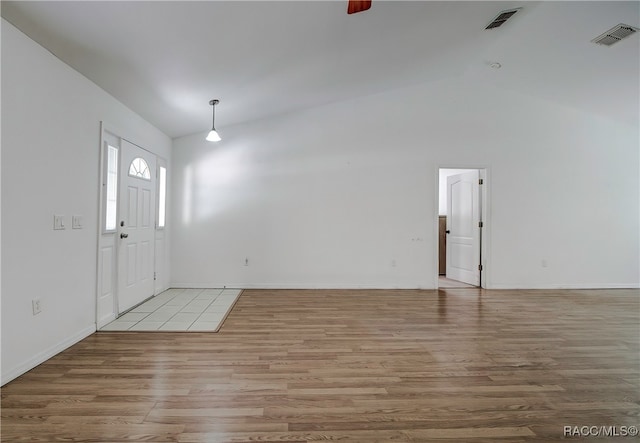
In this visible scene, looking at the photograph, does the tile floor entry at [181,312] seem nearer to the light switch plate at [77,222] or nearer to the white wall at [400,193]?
the white wall at [400,193]

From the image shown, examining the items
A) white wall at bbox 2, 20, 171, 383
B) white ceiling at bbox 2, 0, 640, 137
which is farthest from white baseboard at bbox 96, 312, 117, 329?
white ceiling at bbox 2, 0, 640, 137

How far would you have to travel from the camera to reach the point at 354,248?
4703 mm

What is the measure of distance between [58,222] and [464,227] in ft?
17.9

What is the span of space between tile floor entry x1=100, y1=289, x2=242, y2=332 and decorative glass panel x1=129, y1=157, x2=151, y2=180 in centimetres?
161

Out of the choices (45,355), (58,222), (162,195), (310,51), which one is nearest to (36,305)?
(45,355)

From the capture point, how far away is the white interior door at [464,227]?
16.1 feet

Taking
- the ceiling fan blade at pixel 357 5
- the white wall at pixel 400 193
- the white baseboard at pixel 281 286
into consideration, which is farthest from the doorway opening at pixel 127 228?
the ceiling fan blade at pixel 357 5

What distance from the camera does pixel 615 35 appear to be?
305 centimetres

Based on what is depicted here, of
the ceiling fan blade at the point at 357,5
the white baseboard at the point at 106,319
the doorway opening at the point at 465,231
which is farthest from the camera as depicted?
the doorway opening at the point at 465,231

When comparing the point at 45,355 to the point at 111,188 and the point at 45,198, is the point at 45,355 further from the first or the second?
the point at 111,188

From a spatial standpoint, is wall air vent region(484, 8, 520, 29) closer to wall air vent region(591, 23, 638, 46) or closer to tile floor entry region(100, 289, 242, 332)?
wall air vent region(591, 23, 638, 46)

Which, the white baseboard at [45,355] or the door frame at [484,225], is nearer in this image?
the white baseboard at [45,355]

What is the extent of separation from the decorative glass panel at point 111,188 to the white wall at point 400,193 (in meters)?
1.43

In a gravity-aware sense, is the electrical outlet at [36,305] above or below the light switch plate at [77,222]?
below
